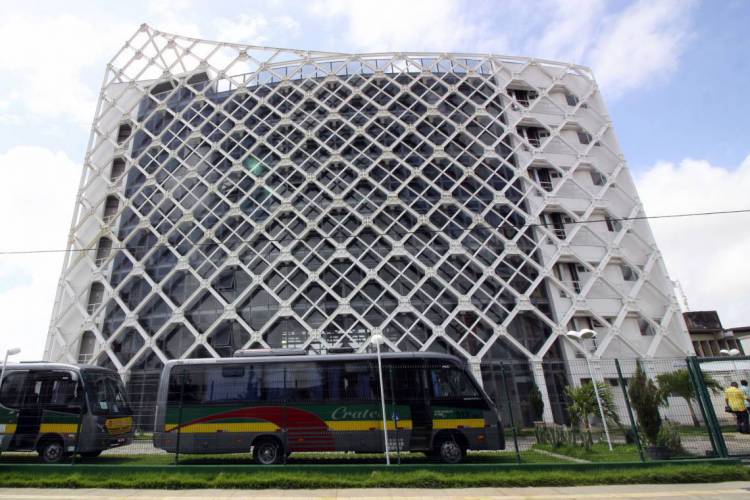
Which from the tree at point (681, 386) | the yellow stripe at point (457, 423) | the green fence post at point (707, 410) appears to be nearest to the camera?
the green fence post at point (707, 410)

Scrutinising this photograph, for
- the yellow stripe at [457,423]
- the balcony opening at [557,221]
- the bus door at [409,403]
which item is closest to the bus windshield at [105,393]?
the bus door at [409,403]

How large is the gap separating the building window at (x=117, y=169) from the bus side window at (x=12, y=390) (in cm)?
1846

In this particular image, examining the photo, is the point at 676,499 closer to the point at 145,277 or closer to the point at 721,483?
the point at 721,483

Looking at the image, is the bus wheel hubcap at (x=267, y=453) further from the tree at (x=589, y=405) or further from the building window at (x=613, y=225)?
the building window at (x=613, y=225)

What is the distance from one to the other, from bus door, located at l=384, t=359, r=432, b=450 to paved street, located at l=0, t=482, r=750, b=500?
2.68m

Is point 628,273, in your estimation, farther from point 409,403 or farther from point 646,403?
point 409,403

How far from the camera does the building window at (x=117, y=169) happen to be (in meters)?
27.0

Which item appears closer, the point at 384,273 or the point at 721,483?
the point at 721,483

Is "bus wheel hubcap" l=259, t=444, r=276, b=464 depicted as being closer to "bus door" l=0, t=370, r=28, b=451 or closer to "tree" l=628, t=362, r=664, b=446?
"bus door" l=0, t=370, r=28, b=451

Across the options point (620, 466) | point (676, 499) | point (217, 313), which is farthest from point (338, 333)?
point (676, 499)

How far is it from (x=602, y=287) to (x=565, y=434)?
40.0 feet

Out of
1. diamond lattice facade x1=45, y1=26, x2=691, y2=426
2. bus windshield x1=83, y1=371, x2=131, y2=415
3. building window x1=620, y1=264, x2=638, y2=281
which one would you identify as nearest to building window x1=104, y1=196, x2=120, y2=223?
diamond lattice facade x1=45, y1=26, x2=691, y2=426

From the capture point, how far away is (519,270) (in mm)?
21594

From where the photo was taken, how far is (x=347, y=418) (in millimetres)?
10703
